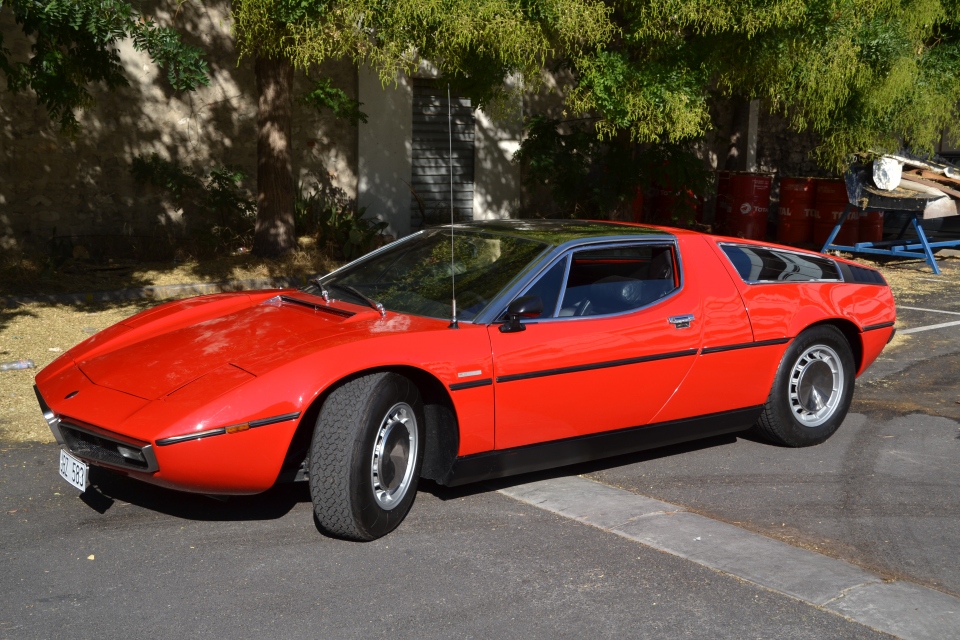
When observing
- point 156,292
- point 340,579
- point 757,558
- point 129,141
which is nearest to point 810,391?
point 757,558

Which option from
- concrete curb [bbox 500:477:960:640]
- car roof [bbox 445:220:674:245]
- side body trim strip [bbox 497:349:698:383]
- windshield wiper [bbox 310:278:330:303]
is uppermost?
car roof [bbox 445:220:674:245]

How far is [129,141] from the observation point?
1201 cm

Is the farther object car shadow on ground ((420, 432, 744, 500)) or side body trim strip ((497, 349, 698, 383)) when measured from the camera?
car shadow on ground ((420, 432, 744, 500))

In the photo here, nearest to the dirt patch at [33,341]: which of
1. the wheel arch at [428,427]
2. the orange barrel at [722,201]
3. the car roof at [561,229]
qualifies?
the wheel arch at [428,427]

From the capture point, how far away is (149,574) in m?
3.93

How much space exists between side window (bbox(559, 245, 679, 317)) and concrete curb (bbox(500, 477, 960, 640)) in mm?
941

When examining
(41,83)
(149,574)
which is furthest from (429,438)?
(41,83)

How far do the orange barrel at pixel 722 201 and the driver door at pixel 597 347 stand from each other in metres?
11.9

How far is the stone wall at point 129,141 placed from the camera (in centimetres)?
1130

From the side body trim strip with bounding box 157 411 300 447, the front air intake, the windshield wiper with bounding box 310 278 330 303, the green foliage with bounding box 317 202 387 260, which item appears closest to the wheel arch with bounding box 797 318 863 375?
the windshield wiper with bounding box 310 278 330 303

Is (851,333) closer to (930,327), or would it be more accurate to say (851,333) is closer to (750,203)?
(930,327)

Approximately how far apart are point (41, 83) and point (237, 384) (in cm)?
542

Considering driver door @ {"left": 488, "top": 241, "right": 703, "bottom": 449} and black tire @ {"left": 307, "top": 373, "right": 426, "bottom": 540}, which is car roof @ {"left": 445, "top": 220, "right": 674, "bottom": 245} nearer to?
driver door @ {"left": 488, "top": 241, "right": 703, "bottom": 449}

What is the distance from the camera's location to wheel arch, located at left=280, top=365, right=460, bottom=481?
4305 millimetres
